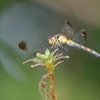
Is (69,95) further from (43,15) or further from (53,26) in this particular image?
(43,15)

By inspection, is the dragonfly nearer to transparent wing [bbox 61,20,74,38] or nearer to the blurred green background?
transparent wing [bbox 61,20,74,38]

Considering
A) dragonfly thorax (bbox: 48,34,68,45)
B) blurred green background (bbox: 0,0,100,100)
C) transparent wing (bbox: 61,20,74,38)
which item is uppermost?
blurred green background (bbox: 0,0,100,100)

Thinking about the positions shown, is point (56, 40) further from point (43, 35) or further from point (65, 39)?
point (43, 35)

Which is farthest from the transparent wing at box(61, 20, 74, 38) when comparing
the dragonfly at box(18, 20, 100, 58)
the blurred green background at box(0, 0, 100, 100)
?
the blurred green background at box(0, 0, 100, 100)

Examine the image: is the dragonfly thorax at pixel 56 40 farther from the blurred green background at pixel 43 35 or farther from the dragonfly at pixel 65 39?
the blurred green background at pixel 43 35

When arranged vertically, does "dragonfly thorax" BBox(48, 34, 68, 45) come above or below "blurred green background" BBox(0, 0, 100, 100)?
below

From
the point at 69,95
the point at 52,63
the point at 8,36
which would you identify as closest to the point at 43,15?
the point at 8,36

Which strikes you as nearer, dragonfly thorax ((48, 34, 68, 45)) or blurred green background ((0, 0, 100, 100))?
dragonfly thorax ((48, 34, 68, 45))

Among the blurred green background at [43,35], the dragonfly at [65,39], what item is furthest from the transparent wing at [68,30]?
the blurred green background at [43,35]
